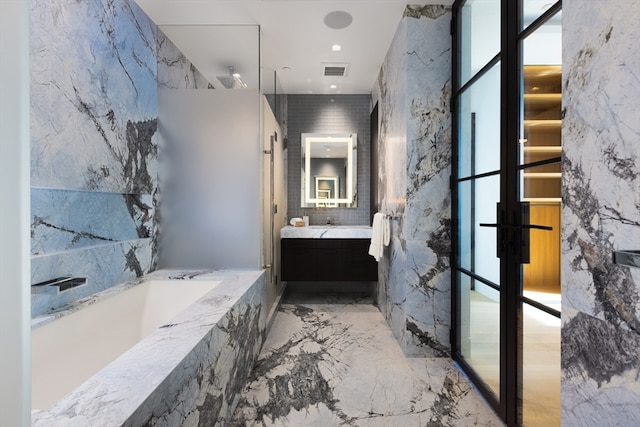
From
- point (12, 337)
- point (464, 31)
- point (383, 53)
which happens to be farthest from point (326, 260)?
point (12, 337)

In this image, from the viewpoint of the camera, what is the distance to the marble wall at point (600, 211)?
2.87 ft

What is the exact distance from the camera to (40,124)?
1.44 metres

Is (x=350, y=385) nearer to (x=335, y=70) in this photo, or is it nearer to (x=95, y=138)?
(x=95, y=138)

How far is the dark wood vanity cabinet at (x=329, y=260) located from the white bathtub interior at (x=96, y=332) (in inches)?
52.6

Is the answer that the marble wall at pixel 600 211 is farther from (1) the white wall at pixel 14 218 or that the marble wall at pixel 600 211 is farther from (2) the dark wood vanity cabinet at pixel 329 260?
(2) the dark wood vanity cabinet at pixel 329 260

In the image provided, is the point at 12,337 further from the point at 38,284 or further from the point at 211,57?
the point at 211,57

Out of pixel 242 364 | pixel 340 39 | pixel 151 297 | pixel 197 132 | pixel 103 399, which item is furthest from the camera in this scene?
pixel 340 39

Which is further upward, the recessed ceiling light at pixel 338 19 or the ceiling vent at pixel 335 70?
the ceiling vent at pixel 335 70

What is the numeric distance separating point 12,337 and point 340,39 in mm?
2888

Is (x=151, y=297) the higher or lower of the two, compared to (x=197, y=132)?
lower

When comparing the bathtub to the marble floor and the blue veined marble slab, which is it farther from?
the blue veined marble slab

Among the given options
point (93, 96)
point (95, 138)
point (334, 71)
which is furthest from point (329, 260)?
point (93, 96)

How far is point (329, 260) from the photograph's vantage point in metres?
3.40

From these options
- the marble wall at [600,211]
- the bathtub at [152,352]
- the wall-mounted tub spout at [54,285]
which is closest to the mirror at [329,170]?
the bathtub at [152,352]
